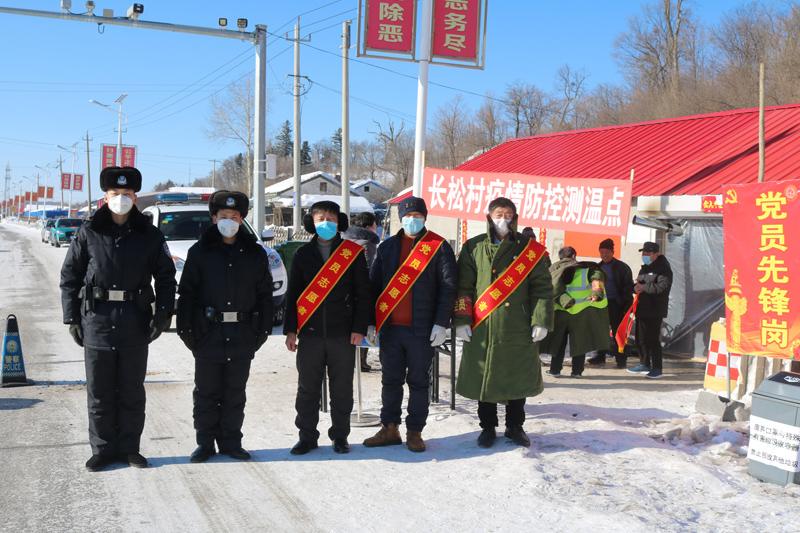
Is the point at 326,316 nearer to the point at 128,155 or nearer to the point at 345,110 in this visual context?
the point at 345,110

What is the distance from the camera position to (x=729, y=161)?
1151 centimetres

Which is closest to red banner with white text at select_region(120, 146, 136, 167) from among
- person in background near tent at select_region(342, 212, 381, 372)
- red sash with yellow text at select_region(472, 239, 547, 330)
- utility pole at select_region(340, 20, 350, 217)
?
utility pole at select_region(340, 20, 350, 217)

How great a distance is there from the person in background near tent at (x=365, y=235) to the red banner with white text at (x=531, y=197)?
84 centimetres

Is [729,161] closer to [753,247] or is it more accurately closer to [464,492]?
[753,247]

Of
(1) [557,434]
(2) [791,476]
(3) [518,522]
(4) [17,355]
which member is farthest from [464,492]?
(4) [17,355]

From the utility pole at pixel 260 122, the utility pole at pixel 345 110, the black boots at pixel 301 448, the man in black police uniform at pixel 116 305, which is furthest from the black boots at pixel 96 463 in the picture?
the utility pole at pixel 345 110

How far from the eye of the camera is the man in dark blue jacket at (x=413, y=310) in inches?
239

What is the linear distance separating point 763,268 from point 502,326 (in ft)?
8.27

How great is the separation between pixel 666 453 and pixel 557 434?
36.9 inches

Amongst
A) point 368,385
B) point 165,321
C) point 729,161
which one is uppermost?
point 729,161

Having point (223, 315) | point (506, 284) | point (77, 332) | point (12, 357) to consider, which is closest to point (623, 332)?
point (506, 284)

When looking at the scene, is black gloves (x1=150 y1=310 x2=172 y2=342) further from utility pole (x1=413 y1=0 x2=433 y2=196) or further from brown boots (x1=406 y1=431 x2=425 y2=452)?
utility pole (x1=413 y1=0 x2=433 y2=196)

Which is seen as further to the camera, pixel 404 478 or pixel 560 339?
pixel 560 339

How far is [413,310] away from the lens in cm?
606
